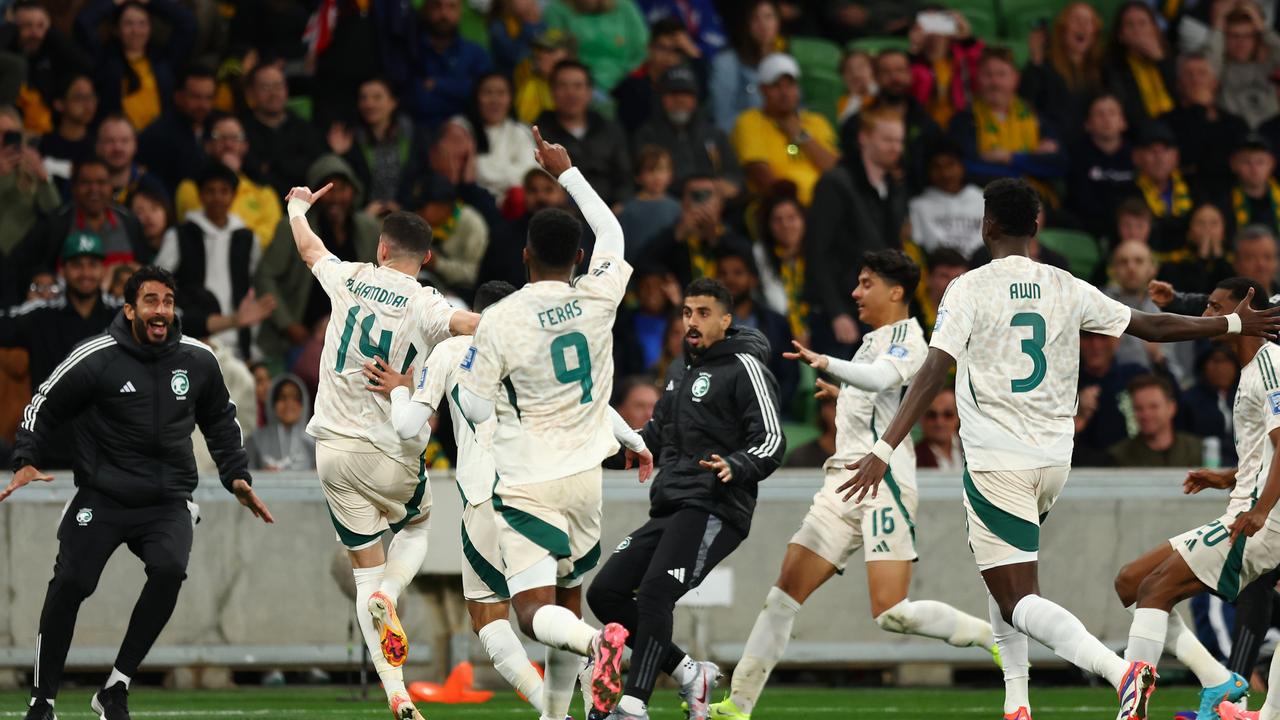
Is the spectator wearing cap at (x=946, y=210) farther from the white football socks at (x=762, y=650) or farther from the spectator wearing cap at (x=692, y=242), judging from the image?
the white football socks at (x=762, y=650)

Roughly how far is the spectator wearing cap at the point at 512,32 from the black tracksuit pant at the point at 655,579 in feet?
29.2

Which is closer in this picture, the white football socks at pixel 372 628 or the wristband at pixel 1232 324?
the wristband at pixel 1232 324

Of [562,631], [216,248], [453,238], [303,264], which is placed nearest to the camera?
[562,631]

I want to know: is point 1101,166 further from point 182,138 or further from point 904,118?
point 182,138

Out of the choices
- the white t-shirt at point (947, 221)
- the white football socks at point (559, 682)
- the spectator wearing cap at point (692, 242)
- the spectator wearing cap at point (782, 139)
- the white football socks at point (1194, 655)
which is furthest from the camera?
the spectator wearing cap at point (782, 139)

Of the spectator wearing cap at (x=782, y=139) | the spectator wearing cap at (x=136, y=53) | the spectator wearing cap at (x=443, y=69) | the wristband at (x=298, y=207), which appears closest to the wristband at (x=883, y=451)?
the wristband at (x=298, y=207)

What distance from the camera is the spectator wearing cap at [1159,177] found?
18.2m

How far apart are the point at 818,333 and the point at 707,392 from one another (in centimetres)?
613

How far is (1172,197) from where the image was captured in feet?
60.0

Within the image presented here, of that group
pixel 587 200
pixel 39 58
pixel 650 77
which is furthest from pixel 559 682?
pixel 650 77

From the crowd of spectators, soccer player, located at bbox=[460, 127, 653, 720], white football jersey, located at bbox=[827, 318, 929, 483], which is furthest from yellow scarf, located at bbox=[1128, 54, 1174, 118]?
soccer player, located at bbox=[460, 127, 653, 720]

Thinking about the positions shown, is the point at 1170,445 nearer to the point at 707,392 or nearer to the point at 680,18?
the point at 707,392

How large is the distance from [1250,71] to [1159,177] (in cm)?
258

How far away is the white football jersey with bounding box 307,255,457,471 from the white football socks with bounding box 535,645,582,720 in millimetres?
1505
